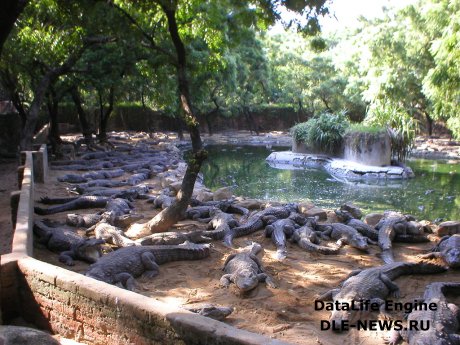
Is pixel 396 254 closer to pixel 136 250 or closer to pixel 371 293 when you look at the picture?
pixel 371 293

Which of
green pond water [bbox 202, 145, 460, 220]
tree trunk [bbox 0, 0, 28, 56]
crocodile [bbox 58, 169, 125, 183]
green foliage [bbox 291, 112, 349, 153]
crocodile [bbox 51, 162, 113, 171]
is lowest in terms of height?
green pond water [bbox 202, 145, 460, 220]

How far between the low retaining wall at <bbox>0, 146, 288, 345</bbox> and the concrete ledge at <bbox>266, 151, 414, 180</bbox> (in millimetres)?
13317

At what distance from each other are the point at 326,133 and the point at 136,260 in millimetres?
14811

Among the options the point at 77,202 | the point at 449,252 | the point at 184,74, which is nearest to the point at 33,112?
the point at 77,202

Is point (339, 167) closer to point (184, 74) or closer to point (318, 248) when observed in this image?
point (318, 248)

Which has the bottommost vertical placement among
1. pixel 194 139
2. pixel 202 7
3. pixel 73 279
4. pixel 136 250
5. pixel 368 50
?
pixel 136 250

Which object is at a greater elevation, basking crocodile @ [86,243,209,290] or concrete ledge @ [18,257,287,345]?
concrete ledge @ [18,257,287,345]

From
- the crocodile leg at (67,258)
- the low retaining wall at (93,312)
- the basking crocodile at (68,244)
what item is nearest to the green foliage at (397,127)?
the basking crocodile at (68,244)

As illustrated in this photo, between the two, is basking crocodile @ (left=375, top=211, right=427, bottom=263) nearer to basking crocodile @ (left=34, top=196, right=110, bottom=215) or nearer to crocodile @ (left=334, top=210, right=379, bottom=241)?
crocodile @ (left=334, top=210, right=379, bottom=241)

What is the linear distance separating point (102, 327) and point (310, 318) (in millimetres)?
2007

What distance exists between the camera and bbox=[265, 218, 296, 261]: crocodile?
21.4ft

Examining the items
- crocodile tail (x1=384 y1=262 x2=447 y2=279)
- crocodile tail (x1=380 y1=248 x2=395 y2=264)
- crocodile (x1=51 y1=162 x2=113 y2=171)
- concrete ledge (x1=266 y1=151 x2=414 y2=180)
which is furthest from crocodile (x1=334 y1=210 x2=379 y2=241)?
crocodile (x1=51 y1=162 x2=113 y2=171)

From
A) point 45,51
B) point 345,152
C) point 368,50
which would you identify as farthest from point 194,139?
point 368,50

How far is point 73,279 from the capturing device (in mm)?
3324
